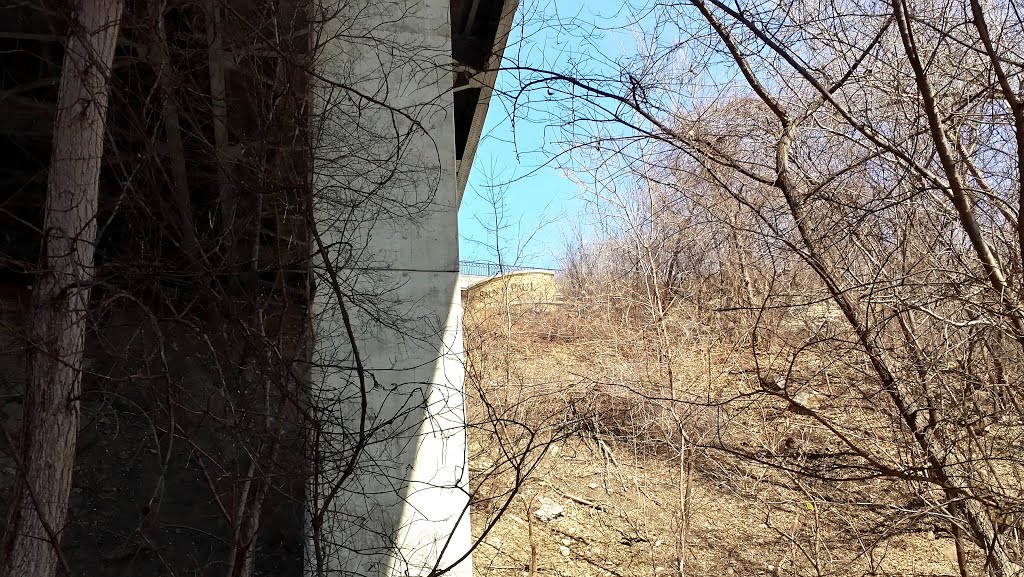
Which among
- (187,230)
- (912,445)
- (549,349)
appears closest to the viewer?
(912,445)

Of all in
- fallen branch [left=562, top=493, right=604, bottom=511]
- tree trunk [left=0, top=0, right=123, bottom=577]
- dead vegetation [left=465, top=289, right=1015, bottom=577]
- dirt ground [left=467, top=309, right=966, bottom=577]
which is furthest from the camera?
fallen branch [left=562, top=493, right=604, bottom=511]

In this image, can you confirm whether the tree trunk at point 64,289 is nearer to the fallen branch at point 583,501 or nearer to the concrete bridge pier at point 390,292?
the concrete bridge pier at point 390,292

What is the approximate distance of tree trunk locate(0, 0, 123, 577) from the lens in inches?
118

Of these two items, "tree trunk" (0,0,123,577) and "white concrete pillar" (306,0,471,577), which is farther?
"white concrete pillar" (306,0,471,577)

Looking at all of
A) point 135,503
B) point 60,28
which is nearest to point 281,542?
point 135,503

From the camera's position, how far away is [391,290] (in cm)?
495

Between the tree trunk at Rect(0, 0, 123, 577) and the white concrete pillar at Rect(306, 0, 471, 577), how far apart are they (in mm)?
1435

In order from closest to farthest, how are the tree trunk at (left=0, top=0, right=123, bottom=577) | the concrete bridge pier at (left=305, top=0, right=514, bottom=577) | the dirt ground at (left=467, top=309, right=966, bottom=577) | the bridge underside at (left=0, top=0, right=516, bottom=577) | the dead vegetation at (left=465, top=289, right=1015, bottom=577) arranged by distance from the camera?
the tree trunk at (left=0, top=0, right=123, bottom=577) → the bridge underside at (left=0, top=0, right=516, bottom=577) → the concrete bridge pier at (left=305, top=0, right=514, bottom=577) → the dead vegetation at (left=465, top=289, right=1015, bottom=577) → the dirt ground at (left=467, top=309, right=966, bottom=577)

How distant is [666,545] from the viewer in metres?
9.30

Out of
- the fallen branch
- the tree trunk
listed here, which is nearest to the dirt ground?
the fallen branch

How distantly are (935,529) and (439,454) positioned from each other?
273 centimetres

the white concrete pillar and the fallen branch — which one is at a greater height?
the white concrete pillar

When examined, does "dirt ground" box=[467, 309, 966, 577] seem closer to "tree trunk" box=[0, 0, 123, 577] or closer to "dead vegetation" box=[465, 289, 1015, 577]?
"dead vegetation" box=[465, 289, 1015, 577]

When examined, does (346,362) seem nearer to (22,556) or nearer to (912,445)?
(22,556)
